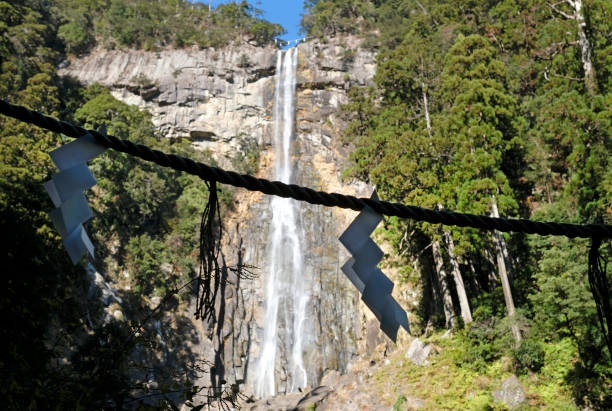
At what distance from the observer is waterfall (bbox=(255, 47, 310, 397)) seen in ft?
55.7

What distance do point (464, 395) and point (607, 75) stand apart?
780 centimetres

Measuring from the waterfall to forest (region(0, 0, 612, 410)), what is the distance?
9.35 feet

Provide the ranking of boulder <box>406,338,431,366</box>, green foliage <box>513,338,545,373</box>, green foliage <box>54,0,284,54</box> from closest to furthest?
green foliage <box>513,338,545,373</box>
boulder <box>406,338,431,366</box>
green foliage <box>54,0,284,54</box>

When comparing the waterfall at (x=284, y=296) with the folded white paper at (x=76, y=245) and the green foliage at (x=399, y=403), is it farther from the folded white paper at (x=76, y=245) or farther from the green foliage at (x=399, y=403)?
the folded white paper at (x=76, y=245)

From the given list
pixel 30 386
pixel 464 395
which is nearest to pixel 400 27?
pixel 464 395

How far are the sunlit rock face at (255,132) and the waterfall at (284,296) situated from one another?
132mm

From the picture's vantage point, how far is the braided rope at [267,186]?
3.84ft

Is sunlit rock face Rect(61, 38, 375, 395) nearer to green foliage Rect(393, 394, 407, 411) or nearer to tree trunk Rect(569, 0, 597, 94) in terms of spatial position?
green foliage Rect(393, 394, 407, 411)

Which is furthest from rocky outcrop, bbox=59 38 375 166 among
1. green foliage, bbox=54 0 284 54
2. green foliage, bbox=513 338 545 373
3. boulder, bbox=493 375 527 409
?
boulder, bbox=493 375 527 409

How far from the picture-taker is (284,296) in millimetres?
18891

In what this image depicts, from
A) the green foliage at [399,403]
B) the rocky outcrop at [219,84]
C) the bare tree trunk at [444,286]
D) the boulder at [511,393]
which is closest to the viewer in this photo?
the boulder at [511,393]

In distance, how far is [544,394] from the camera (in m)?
8.20

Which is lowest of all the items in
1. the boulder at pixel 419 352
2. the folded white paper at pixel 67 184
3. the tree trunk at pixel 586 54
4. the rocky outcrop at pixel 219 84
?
the folded white paper at pixel 67 184

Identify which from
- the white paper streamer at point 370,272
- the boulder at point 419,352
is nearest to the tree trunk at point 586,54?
the boulder at point 419,352
